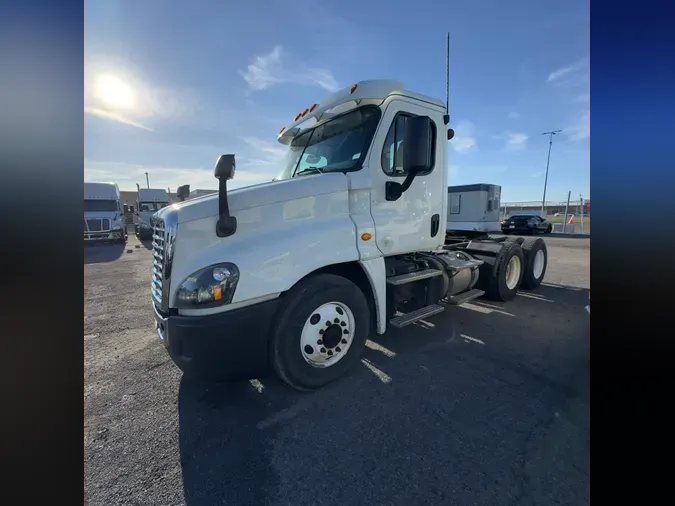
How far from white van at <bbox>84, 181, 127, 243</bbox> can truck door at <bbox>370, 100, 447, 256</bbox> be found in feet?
61.5

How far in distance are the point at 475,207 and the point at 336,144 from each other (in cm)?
671

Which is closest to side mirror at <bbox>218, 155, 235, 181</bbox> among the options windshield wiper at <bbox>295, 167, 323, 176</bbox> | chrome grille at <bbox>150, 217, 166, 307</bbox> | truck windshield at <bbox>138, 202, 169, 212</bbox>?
chrome grille at <bbox>150, 217, 166, 307</bbox>

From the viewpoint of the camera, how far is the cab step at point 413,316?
3498mm

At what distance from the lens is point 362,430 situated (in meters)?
2.41

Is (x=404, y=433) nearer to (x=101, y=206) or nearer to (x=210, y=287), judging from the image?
(x=210, y=287)

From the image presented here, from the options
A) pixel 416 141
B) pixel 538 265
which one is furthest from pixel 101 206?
pixel 538 265

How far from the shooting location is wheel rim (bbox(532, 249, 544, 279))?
271 inches

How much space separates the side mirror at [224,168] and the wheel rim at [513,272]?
582 cm

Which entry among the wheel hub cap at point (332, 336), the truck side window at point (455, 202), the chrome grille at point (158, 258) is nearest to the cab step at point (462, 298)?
the wheel hub cap at point (332, 336)

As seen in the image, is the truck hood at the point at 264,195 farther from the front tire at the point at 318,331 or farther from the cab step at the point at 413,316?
the cab step at the point at 413,316

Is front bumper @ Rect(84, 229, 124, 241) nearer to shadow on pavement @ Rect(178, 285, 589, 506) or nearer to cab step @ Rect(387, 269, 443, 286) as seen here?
shadow on pavement @ Rect(178, 285, 589, 506)

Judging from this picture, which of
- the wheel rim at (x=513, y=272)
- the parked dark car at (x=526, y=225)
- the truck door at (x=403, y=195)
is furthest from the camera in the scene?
the parked dark car at (x=526, y=225)
